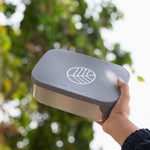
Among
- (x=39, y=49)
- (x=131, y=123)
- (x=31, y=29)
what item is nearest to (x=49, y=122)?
(x=39, y=49)

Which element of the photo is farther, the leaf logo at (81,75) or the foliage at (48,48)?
the foliage at (48,48)

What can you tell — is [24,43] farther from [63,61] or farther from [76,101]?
[76,101]

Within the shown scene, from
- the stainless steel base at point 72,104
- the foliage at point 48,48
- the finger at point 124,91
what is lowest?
the foliage at point 48,48

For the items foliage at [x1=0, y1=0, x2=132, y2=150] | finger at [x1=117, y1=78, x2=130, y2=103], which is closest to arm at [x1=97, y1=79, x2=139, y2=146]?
finger at [x1=117, y1=78, x2=130, y2=103]

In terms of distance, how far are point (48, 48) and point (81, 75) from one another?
1.22m

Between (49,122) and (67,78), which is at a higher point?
(67,78)

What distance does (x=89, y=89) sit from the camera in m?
0.75

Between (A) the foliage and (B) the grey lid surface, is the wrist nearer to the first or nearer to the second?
(B) the grey lid surface

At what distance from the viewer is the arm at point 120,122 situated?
677 mm

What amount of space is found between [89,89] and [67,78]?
5cm

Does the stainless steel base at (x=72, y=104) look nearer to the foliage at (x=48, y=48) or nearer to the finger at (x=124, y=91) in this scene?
the finger at (x=124, y=91)

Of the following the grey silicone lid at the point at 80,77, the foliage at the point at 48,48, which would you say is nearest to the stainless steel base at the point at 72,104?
the grey silicone lid at the point at 80,77

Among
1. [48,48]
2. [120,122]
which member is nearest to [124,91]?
[120,122]

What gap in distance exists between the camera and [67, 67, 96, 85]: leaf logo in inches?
30.4
